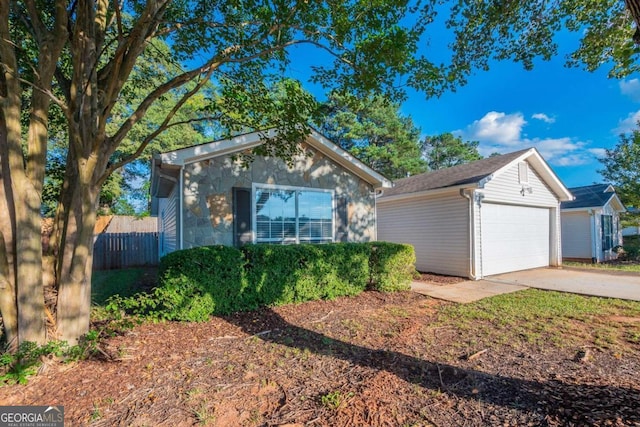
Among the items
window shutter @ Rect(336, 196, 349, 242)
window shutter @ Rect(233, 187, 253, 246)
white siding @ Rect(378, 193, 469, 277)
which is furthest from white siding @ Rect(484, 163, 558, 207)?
window shutter @ Rect(233, 187, 253, 246)

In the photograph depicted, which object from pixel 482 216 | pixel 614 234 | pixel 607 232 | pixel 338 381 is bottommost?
pixel 338 381

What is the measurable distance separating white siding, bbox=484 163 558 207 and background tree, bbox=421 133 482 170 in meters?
18.2

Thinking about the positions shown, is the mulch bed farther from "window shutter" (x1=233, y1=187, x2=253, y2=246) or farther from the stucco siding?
"window shutter" (x1=233, y1=187, x2=253, y2=246)

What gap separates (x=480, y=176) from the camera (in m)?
9.68

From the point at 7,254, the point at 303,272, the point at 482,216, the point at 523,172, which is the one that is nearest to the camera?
the point at 7,254

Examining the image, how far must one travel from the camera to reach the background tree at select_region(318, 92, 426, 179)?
23000 mm

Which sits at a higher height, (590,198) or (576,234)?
(590,198)

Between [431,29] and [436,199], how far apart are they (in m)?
6.03

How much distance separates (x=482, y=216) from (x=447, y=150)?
22.5 metres

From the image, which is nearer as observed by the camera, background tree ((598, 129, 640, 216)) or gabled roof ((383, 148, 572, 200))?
gabled roof ((383, 148, 572, 200))

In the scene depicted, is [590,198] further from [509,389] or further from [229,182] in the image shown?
[229,182]

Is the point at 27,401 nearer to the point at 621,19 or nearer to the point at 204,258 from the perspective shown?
the point at 204,258

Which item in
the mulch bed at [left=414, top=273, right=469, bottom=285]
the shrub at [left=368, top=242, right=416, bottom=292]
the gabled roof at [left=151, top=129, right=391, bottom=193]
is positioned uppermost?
the gabled roof at [left=151, top=129, right=391, bottom=193]

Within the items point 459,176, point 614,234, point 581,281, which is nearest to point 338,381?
point 581,281
